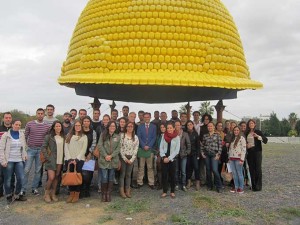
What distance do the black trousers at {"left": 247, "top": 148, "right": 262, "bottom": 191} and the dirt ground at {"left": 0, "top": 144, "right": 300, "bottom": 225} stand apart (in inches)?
9.4

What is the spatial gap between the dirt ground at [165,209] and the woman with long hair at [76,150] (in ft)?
0.87

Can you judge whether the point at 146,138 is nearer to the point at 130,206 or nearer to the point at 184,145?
the point at 184,145

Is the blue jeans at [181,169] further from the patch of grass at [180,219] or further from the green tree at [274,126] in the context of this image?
the green tree at [274,126]

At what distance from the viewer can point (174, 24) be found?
10016mm

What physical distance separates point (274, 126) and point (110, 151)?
55.6 m

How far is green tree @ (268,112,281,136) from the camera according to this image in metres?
56.7

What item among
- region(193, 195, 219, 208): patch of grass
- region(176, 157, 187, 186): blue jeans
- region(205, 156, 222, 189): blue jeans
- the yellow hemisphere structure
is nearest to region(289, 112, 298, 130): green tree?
the yellow hemisphere structure

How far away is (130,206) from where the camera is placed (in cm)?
636

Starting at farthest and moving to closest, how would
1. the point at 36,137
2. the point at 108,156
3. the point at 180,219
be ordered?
the point at 36,137 → the point at 108,156 → the point at 180,219

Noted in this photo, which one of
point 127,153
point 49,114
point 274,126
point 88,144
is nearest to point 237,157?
point 127,153

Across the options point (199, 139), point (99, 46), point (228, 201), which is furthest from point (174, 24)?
point (228, 201)

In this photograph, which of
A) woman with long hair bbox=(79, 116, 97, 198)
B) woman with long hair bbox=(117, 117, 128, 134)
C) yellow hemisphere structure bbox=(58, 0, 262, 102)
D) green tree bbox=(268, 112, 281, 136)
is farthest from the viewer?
green tree bbox=(268, 112, 281, 136)

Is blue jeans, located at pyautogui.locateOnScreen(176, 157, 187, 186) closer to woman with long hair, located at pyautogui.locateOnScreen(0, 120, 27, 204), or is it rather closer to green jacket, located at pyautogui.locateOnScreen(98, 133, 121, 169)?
green jacket, located at pyautogui.locateOnScreen(98, 133, 121, 169)

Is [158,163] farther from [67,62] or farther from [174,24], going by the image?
[67,62]
